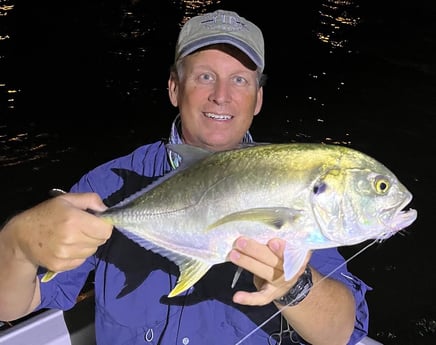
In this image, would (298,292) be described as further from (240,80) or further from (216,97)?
(240,80)

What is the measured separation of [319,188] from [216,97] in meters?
1.19

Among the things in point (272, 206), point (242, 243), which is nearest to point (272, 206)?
point (272, 206)

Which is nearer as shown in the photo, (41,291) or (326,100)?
(41,291)

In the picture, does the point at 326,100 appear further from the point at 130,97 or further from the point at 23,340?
the point at 23,340

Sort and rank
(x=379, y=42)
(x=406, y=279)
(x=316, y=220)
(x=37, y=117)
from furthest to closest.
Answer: (x=379, y=42) < (x=37, y=117) < (x=406, y=279) < (x=316, y=220)

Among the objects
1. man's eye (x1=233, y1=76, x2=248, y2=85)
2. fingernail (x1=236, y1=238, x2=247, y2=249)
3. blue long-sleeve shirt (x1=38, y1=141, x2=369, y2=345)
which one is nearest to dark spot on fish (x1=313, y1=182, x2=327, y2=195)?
fingernail (x1=236, y1=238, x2=247, y2=249)

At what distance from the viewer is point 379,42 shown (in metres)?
22.2

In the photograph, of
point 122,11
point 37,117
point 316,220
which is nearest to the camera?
point 316,220

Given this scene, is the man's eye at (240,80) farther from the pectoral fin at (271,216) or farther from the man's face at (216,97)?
the pectoral fin at (271,216)

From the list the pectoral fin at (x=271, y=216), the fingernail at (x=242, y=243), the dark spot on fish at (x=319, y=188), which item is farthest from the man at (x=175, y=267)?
the dark spot on fish at (x=319, y=188)

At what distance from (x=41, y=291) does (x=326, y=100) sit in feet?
43.2

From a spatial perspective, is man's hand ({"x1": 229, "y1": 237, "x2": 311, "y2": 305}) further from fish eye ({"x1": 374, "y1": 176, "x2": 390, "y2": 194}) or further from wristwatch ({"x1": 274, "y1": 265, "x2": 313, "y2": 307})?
fish eye ({"x1": 374, "y1": 176, "x2": 390, "y2": 194})

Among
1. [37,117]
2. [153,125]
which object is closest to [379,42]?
[153,125]

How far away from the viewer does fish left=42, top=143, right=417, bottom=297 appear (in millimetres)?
2213
